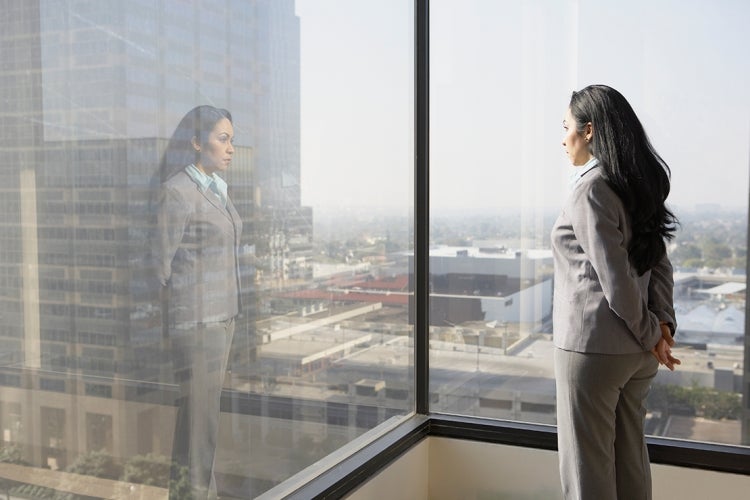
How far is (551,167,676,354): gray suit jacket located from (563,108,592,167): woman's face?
11 cm

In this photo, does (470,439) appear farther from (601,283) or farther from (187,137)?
(187,137)

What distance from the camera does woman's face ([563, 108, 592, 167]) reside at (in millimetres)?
2211

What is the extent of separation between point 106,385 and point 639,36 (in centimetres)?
212

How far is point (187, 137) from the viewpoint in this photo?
1742 millimetres

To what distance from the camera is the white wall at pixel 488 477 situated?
8.55 ft

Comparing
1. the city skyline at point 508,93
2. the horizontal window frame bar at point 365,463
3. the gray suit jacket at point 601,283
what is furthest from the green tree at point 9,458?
the gray suit jacket at point 601,283

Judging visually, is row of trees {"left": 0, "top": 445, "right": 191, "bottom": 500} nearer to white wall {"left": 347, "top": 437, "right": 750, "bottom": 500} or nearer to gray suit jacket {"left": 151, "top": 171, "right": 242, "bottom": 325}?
gray suit jacket {"left": 151, "top": 171, "right": 242, "bottom": 325}

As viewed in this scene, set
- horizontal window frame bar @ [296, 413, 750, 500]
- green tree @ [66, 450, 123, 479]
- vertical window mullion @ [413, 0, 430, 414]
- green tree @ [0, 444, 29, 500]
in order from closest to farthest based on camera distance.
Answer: green tree @ [0, 444, 29, 500] → green tree @ [66, 450, 123, 479] → horizontal window frame bar @ [296, 413, 750, 500] → vertical window mullion @ [413, 0, 430, 414]

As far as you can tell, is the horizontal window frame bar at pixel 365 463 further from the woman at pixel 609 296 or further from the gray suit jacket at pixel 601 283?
the gray suit jacket at pixel 601 283

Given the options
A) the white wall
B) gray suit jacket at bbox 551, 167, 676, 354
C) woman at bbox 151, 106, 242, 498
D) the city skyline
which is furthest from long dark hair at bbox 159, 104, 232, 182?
the white wall

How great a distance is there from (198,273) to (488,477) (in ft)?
5.40

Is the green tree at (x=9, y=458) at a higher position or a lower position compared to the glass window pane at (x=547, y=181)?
lower

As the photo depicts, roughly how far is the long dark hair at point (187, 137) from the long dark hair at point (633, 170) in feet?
3.48

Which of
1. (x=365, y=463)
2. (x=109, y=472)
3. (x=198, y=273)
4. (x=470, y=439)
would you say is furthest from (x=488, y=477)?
(x=109, y=472)
